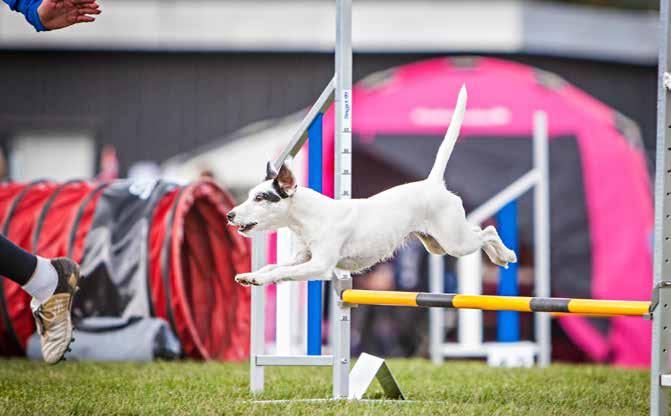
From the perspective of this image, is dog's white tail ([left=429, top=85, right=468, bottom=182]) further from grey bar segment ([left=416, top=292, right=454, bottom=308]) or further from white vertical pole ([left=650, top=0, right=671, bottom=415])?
white vertical pole ([left=650, top=0, right=671, bottom=415])

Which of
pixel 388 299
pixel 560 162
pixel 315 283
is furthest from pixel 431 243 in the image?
pixel 560 162

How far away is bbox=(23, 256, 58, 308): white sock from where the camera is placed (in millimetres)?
4164

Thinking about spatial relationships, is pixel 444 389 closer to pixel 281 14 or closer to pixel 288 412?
pixel 288 412

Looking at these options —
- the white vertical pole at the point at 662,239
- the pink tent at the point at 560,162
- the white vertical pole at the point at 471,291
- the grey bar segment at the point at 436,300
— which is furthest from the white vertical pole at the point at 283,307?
the pink tent at the point at 560,162

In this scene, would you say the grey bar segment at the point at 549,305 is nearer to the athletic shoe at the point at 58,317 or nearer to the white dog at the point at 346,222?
the white dog at the point at 346,222

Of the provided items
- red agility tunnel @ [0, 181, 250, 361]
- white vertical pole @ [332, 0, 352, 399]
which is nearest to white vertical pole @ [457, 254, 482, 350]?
red agility tunnel @ [0, 181, 250, 361]

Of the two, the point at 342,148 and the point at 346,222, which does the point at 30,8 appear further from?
the point at 346,222

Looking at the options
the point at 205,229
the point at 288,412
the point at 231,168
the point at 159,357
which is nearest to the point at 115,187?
the point at 205,229

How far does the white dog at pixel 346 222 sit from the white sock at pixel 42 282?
96 centimetres

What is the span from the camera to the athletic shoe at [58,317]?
13.8ft

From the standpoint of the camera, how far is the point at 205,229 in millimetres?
7324

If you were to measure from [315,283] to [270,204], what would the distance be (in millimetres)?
1018

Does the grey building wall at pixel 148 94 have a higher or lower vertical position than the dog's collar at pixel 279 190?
higher

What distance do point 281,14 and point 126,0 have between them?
1949mm
